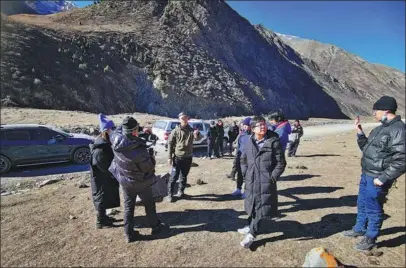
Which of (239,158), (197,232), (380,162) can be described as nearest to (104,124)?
(197,232)

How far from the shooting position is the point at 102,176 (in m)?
5.38

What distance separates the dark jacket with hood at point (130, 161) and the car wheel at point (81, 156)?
7597 millimetres

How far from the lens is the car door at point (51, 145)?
35.9 feet

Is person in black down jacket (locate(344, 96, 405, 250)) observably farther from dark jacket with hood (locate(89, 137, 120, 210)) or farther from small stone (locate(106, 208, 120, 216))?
small stone (locate(106, 208, 120, 216))

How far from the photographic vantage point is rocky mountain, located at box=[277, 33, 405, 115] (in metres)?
109

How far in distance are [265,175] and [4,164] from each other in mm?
9469

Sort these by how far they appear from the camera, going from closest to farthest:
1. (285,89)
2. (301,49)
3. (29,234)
→ 1. (29,234)
2. (285,89)
3. (301,49)

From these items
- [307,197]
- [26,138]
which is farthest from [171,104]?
[307,197]

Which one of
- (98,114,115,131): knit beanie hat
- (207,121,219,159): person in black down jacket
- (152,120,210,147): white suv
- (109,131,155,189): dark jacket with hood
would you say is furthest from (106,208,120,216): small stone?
(152,120,210,147): white suv

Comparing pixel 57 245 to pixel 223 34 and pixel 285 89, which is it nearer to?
pixel 223 34

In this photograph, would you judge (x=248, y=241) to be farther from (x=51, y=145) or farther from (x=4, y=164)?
(x=4, y=164)

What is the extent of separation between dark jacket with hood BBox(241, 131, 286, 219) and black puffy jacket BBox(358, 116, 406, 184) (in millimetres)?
1252

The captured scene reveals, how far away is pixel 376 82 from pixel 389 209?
130 metres

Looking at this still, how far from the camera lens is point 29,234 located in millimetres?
5359
